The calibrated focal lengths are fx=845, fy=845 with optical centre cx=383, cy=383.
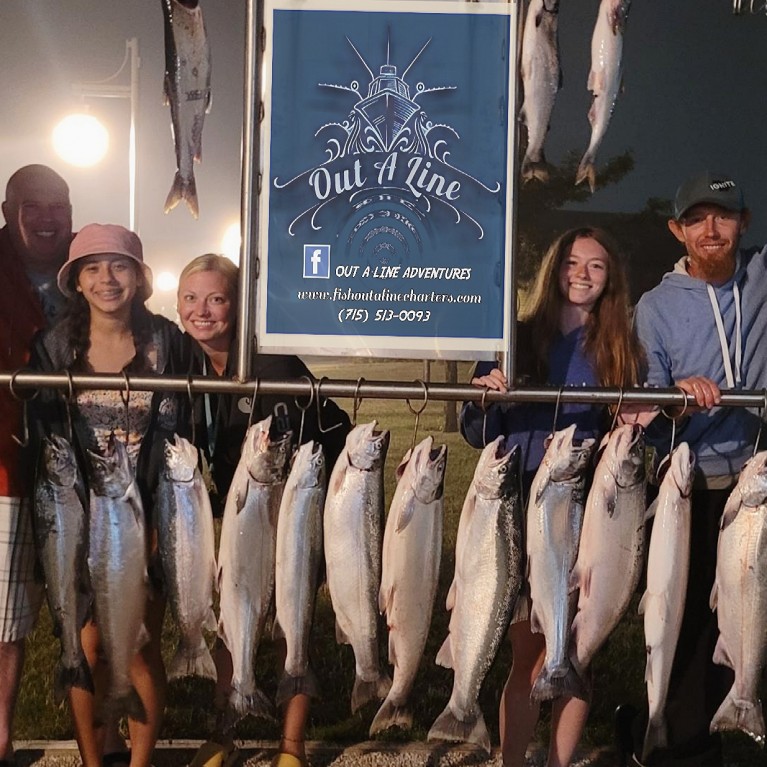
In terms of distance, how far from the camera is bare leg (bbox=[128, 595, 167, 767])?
3.14 m

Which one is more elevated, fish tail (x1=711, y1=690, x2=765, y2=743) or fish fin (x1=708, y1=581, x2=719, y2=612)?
fish fin (x1=708, y1=581, x2=719, y2=612)

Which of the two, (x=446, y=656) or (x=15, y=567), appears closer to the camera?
(x=446, y=656)

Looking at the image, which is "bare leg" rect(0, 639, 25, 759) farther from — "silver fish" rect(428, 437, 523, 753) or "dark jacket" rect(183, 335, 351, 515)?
"silver fish" rect(428, 437, 523, 753)

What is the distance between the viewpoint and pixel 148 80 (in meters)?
3.32

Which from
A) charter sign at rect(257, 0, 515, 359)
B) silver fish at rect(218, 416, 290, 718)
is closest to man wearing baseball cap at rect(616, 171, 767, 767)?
charter sign at rect(257, 0, 515, 359)

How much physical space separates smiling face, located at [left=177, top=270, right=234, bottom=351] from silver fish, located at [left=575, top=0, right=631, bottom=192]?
1.55 metres

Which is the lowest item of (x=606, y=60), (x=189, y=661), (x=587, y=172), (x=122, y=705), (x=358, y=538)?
(x=122, y=705)

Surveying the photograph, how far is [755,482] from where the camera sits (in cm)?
277

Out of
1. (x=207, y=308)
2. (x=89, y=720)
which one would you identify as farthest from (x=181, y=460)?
(x=89, y=720)

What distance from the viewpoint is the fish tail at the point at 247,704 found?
2.76m

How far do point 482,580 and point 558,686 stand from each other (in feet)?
1.41

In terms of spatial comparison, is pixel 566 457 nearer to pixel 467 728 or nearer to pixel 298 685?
pixel 467 728

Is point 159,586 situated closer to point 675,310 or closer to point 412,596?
point 412,596

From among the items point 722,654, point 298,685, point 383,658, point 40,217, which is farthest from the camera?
point 383,658
